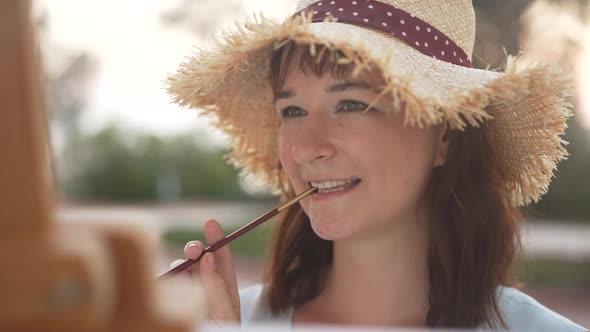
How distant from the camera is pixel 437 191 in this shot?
4.70ft

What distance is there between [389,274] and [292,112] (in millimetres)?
404

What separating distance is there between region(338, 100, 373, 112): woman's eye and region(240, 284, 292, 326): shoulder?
0.57 m

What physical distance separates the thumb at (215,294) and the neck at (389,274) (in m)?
0.28

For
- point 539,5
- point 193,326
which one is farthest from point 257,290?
point 539,5

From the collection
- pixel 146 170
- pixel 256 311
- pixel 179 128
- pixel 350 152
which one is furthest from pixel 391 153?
pixel 179 128

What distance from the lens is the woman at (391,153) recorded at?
1208 mm

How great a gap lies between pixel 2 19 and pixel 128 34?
7.38 meters

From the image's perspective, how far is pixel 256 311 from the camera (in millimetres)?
1659

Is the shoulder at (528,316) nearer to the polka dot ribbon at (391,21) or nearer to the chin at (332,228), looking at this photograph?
the chin at (332,228)

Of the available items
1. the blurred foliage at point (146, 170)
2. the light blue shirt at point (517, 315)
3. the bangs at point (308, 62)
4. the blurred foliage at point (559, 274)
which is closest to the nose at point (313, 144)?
the bangs at point (308, 62)

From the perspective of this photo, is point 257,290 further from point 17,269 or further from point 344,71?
point 17,269

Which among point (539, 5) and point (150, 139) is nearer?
point (539, 5)

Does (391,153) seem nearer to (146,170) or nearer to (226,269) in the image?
(226,269)

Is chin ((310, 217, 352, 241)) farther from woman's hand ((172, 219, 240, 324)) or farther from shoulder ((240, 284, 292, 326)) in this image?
shoulder ((240, 284, 292, 326))
